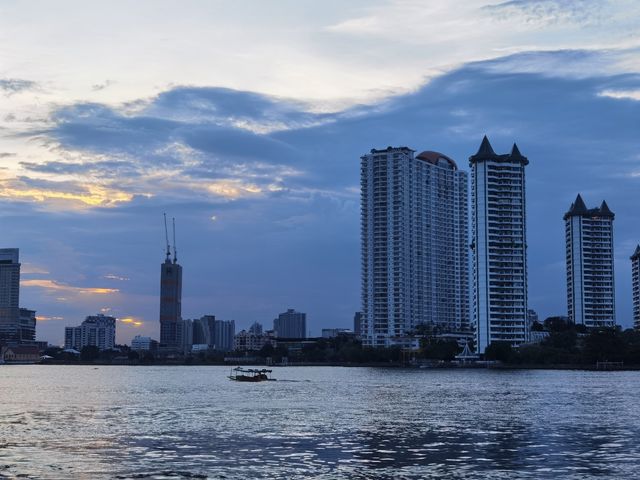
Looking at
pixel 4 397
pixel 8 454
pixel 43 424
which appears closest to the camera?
pixel 8 454

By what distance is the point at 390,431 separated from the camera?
80688mm

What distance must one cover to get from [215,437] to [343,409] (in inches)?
1436

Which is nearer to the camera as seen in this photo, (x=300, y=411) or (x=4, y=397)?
(x=300, y=411)

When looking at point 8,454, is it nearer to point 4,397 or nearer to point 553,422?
point 553,422

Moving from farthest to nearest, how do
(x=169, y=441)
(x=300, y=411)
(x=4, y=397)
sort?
(x=4, y=397) < (x=300, y=411) < (x=169, y=441)

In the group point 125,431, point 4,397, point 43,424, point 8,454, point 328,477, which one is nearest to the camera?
point 328,477

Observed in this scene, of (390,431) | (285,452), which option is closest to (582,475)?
(285,452)

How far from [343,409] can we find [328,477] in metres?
56.2

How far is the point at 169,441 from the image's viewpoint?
233ft

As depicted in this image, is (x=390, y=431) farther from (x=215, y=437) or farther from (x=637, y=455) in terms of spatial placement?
(x=637, y=455)

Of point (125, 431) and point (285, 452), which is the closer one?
point (285, 452)

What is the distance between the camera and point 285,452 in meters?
64.4

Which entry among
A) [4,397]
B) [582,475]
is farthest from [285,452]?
[4,397]

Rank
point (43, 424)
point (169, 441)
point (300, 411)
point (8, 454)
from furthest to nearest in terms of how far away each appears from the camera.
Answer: point (300, 411), point (43, 424), point (169, 441), point (8, 454)
